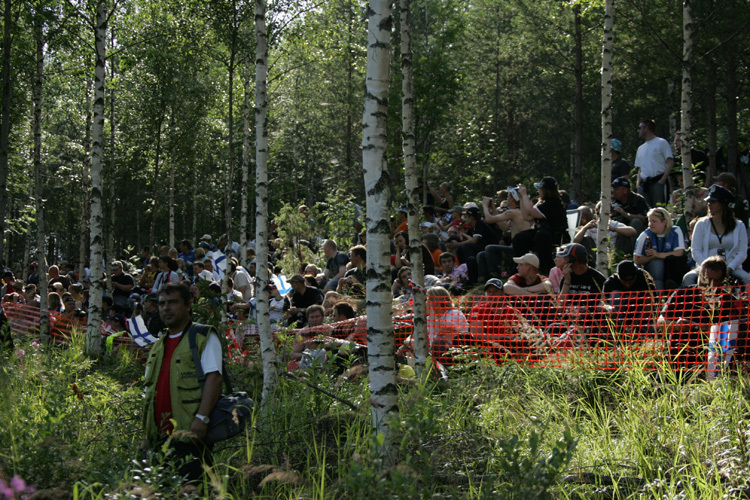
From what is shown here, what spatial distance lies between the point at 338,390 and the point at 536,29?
67.6ft

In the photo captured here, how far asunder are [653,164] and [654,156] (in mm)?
152

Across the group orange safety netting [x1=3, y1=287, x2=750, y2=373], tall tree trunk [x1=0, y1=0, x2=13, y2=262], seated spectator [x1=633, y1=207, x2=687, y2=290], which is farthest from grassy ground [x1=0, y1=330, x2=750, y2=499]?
tall tree trunk [x1=0, y1=0, x2=13, y2=262]

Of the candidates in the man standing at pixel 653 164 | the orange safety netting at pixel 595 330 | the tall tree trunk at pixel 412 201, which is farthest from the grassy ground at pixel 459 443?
the man standing at pixel 653 164

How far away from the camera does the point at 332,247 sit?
16625 mm

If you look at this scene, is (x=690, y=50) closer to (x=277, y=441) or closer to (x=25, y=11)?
(x=277, y=441)

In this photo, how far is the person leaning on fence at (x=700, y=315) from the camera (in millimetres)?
7500

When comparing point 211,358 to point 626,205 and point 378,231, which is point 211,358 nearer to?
point 378,231

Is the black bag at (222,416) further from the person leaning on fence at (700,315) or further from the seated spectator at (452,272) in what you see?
the seated spectator at (452,272)

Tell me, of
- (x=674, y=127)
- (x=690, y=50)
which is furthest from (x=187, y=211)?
(x=690, y=50)

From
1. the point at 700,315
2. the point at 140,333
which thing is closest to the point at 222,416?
the point at 700,315

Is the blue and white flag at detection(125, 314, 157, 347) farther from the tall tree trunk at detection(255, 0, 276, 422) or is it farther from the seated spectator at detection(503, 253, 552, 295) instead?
the seated spectator at detection(503, 253, 552, 295)

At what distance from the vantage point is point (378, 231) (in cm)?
589

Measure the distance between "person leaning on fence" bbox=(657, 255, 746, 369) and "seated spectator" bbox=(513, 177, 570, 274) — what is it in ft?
13.8

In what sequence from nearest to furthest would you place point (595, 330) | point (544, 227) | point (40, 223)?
point (595, 330) → point (544, 227) → point (40, 223)
